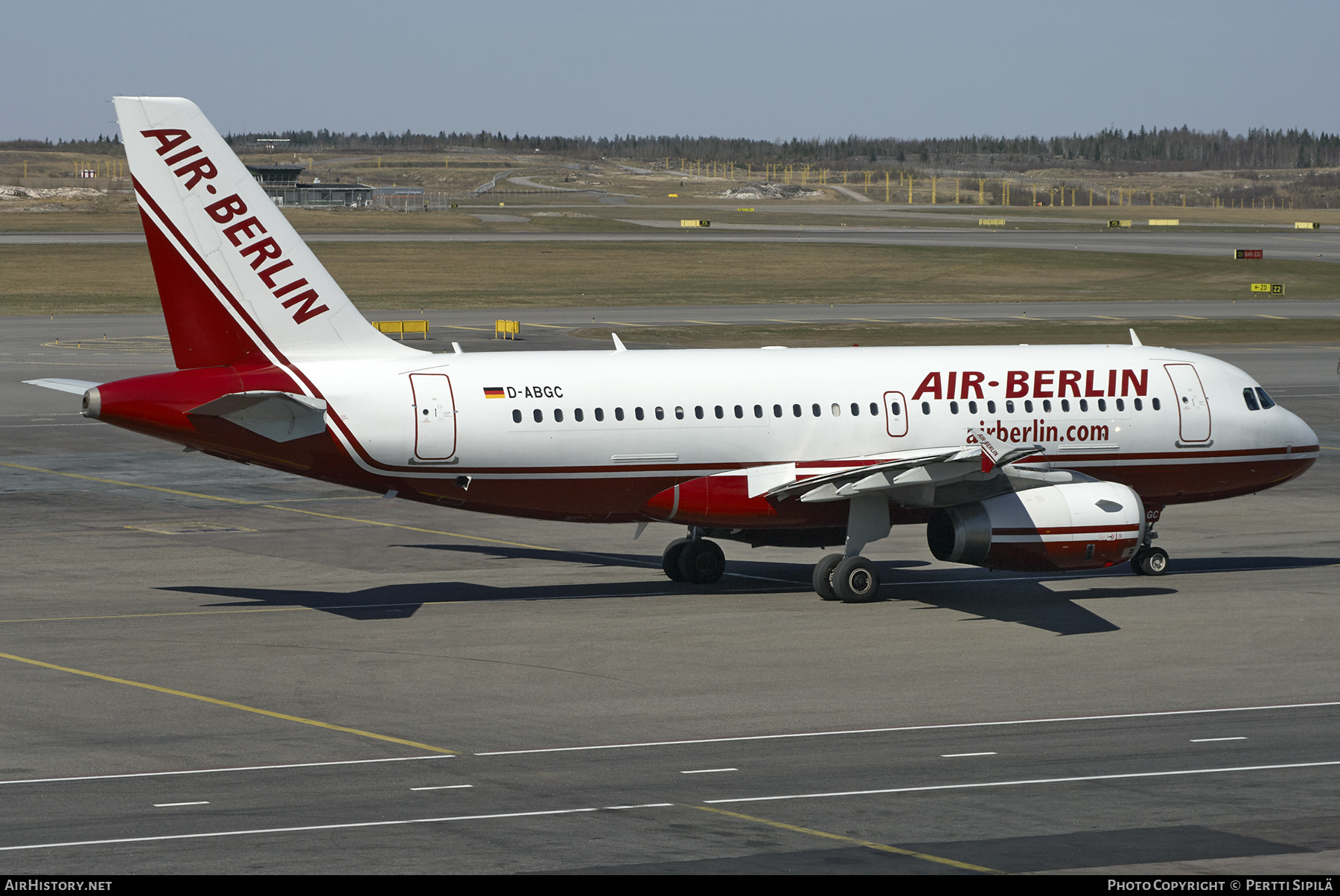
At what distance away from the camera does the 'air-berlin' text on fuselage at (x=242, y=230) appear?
104 feet

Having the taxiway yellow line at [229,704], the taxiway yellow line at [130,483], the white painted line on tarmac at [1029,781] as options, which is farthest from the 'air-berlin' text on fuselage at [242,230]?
the taxiway yellow line at [130,483]

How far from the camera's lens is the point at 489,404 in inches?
1291

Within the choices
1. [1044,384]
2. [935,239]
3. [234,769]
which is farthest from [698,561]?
[935,239]

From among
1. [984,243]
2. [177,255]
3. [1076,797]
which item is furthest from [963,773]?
[984,243]

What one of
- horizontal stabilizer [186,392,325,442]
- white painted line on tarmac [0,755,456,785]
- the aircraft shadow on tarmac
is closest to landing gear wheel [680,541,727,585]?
the aircraft shadow on tarmac

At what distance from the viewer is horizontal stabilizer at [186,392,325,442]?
30812mm

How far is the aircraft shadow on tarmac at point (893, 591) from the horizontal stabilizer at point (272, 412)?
12.6 ft

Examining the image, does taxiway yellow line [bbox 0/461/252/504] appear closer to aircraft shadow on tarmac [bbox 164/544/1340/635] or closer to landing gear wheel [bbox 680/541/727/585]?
aircraft shadow on tarmac [bbox 164/544/1340/635]

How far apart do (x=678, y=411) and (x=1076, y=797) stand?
1499 cm

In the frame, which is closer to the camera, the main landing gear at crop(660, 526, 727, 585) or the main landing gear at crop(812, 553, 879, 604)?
the main landing gear at crop(812, 553, 879, 604)

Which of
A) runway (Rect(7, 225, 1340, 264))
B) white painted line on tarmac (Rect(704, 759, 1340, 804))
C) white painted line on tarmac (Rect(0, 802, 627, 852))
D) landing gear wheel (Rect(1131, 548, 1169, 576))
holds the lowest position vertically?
white painted line on tarmac (Rect(704, 759, 1340, 804))

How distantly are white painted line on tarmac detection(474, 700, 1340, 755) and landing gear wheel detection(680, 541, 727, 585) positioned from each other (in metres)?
11.8

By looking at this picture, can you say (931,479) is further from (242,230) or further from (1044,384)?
(242,230)

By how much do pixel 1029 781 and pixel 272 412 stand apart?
16.3 meters
